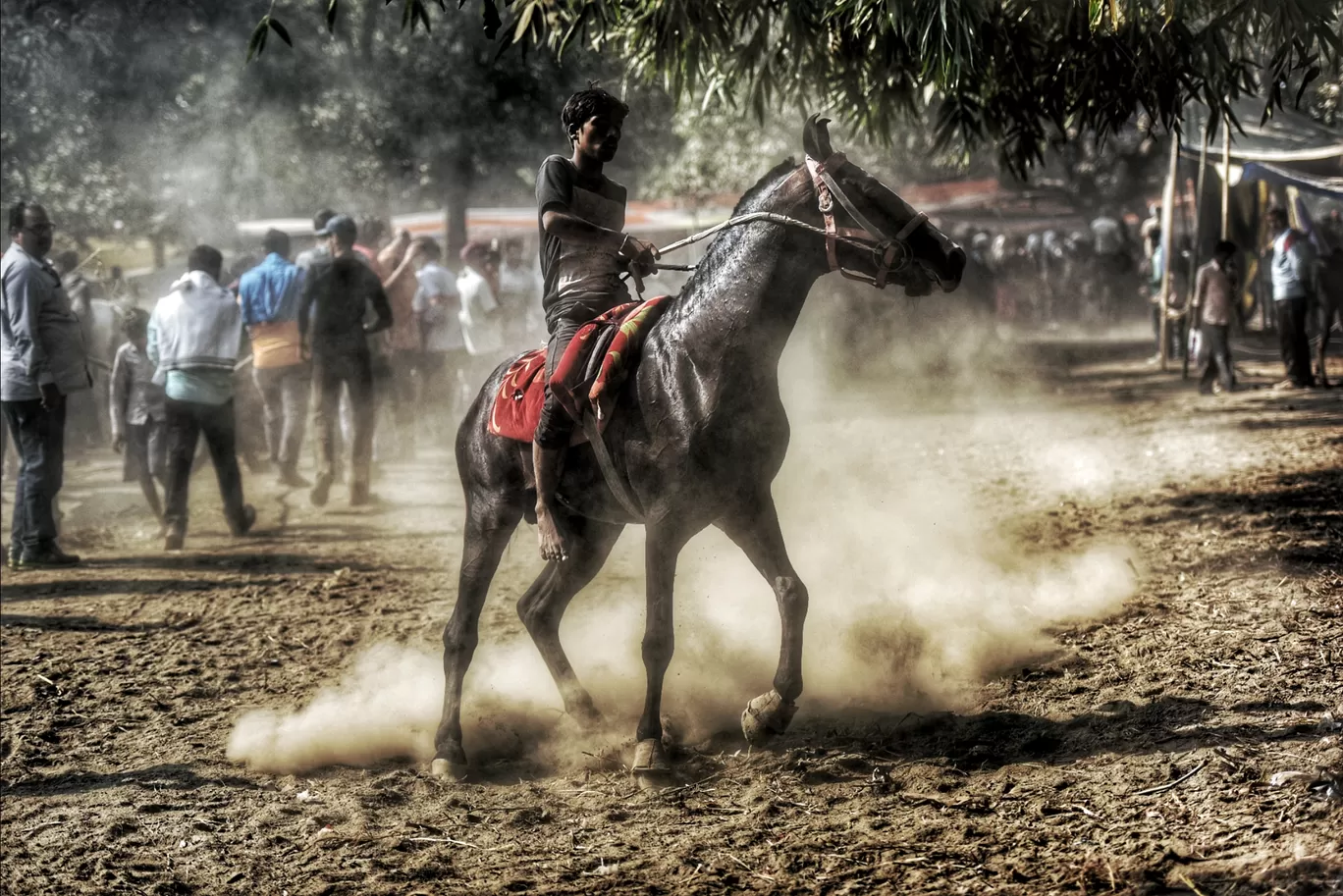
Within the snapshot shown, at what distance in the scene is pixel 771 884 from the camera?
436 cm

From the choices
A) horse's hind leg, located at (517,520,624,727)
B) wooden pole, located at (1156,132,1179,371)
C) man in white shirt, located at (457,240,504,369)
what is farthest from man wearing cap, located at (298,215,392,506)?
wooden pole, located at (1156,132,1179,371)

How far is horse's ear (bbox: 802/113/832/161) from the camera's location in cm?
507

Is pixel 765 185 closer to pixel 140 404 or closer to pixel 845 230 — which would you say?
pixel 845 230

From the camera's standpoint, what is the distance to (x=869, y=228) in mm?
5082

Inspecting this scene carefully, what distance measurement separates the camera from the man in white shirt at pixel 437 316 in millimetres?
13547

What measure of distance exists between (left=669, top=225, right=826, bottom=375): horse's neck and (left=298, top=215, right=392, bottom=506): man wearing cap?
271 inches

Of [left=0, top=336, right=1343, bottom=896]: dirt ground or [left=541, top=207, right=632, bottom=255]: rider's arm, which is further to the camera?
[left=541, top=207, right=632, bottom=255]: rider's arm

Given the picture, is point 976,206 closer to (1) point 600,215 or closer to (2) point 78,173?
(2) point 78,173

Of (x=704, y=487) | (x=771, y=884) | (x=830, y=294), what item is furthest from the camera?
(x=830, y=294)

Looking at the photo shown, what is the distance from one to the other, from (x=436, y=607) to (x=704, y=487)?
12.0ft

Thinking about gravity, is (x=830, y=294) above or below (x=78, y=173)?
below

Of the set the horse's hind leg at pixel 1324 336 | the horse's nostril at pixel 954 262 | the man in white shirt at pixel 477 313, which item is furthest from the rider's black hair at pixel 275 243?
the horse's hind leg at pixel 1324 336

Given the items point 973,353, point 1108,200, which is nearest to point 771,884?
point 973,353

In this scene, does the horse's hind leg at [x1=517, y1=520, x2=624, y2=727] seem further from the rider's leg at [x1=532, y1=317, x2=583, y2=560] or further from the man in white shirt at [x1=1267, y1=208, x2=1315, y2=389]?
the man in white shirt at [x1=1267, y1=208, x2=1315, y2=389]
